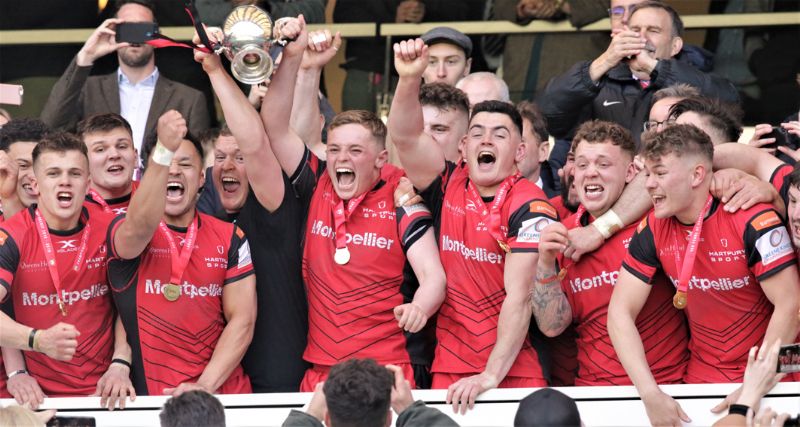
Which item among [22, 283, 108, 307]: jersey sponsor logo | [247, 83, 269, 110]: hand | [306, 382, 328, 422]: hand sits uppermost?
[247, 83, 269, 110]: hand

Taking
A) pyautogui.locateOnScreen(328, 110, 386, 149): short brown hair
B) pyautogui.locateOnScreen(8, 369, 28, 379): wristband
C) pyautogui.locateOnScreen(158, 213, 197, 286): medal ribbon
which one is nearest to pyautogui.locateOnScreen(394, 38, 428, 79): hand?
pyautogui.locateOnScreen(328, 110, 386, 149): short brown hair

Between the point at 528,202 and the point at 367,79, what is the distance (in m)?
3.65

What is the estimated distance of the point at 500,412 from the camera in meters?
5.68

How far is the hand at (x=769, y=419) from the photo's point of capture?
538 cm

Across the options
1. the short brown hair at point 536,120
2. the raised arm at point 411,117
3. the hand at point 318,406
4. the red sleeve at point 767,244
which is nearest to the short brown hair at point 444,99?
the short brown hair at point 536,120

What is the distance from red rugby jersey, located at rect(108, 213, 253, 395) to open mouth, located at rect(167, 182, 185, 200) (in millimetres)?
184

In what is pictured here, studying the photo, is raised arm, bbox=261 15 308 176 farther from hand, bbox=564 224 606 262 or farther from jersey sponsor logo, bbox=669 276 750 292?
jersey sponsor logo, bbox=669 276 750 292

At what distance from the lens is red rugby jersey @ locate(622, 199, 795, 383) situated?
574 cm

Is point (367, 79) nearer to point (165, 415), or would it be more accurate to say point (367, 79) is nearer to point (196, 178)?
point (196, 178)

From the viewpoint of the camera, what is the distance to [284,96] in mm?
6344

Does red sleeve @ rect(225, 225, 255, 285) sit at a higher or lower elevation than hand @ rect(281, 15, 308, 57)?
lower

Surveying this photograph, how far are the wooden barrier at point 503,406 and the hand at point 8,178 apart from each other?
1.42 meters

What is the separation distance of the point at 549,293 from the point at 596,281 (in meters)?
0.38

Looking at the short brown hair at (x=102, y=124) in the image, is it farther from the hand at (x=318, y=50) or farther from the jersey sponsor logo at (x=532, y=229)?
the jersey sponsor logo at (x=532, y=229)
